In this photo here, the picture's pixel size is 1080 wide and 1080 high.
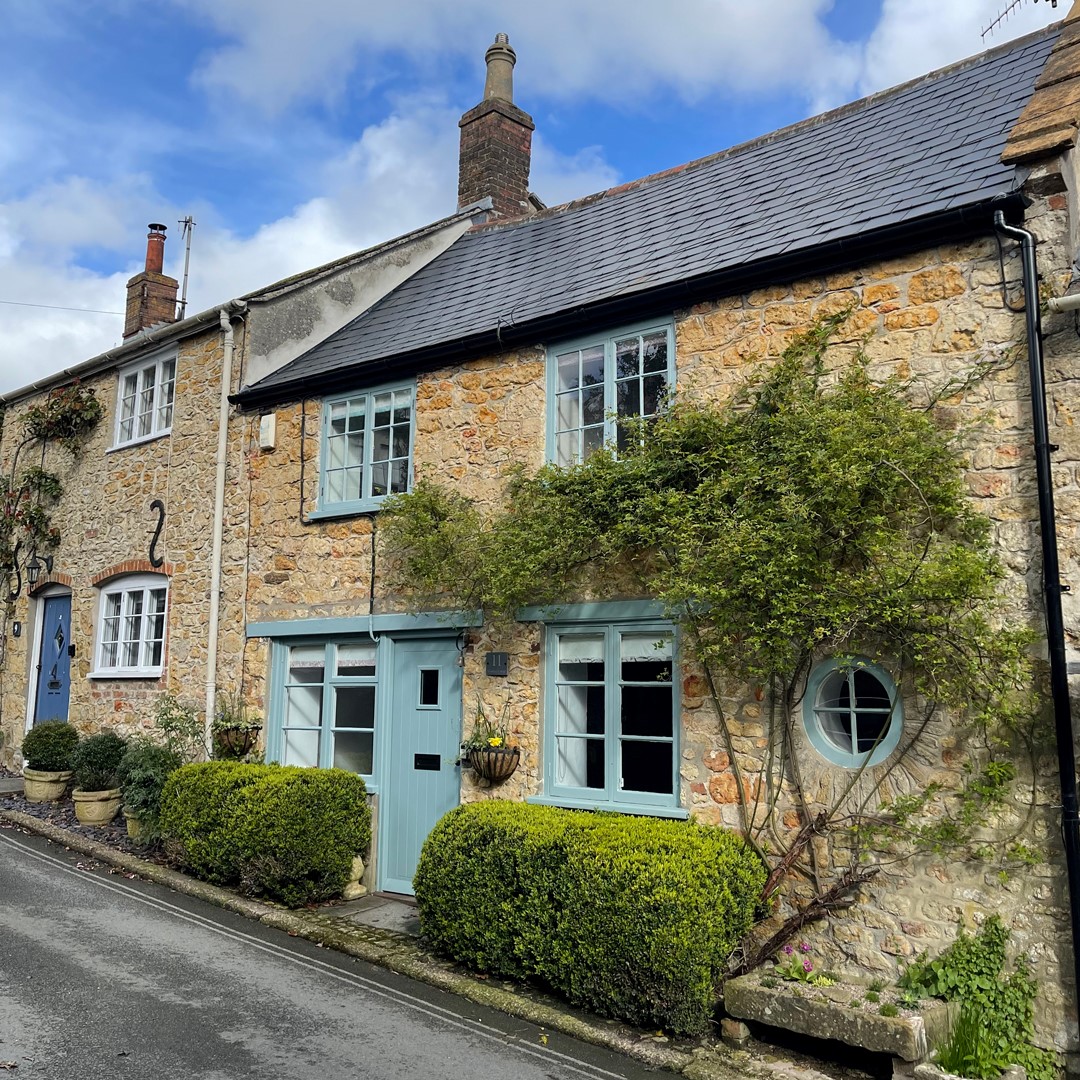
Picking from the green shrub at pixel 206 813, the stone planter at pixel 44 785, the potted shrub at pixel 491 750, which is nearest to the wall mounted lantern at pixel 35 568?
the stone planter at pixel 44 785

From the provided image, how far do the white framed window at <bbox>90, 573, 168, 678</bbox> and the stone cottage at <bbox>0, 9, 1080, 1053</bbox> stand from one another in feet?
0.19

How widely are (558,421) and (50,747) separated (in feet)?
26.7

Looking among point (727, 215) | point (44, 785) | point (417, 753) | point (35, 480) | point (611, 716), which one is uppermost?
point (727, 215)

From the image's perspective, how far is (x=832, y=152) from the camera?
29.9 ft

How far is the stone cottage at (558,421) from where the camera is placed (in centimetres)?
631

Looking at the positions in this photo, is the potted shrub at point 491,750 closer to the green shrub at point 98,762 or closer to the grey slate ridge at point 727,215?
the grey slate ridge at point 727,215

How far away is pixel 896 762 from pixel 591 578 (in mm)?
2771

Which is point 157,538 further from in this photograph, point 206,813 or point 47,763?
point 206,813

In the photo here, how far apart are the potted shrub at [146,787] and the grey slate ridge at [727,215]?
411 centimetres

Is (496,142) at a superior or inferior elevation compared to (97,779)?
superior

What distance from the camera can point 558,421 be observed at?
28.7 ft

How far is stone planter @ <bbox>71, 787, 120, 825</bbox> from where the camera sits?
36.6ft

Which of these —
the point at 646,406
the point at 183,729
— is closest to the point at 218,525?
the point at 183,729

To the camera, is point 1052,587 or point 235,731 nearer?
point 1052,587
